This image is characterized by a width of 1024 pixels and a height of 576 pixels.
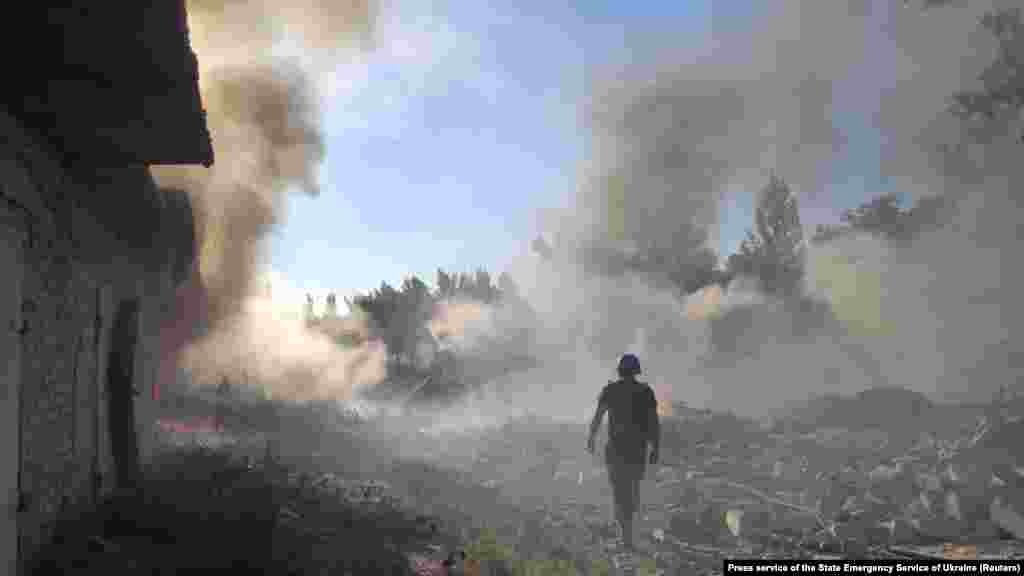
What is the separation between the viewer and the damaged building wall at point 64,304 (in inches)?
184

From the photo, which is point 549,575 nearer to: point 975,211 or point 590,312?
point 975,211

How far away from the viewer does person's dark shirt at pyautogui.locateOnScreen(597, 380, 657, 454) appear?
791 centimetres

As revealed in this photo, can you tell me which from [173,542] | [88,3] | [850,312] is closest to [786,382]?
[850,312]

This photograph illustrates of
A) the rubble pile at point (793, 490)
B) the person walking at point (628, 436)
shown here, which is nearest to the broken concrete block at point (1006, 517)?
the rubble pile at point (793, 490)

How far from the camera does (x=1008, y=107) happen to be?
2769 cm

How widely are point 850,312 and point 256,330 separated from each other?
24663mm

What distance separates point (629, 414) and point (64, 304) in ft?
17.5

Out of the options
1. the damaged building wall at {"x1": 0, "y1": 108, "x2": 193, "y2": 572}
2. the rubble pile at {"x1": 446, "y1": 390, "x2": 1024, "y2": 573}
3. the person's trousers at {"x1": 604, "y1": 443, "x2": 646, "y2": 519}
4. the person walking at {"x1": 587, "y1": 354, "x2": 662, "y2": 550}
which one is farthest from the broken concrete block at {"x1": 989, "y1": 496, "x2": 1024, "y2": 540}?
the damaged building wall at {"x1": 0, "y1": 108, "x2": 193, "y2": 572}

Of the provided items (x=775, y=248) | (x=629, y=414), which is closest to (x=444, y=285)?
(x=775, y=248)

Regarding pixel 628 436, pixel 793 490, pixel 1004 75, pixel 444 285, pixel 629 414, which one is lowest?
pixel 793 490

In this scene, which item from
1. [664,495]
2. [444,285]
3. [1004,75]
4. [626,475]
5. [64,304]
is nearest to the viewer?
[64,304]

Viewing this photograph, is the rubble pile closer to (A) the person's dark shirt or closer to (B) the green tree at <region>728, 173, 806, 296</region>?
(A) the person's dark shirt

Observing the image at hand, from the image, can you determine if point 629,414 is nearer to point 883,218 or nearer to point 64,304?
point 64,304

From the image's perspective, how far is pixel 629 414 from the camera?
26.2ft
